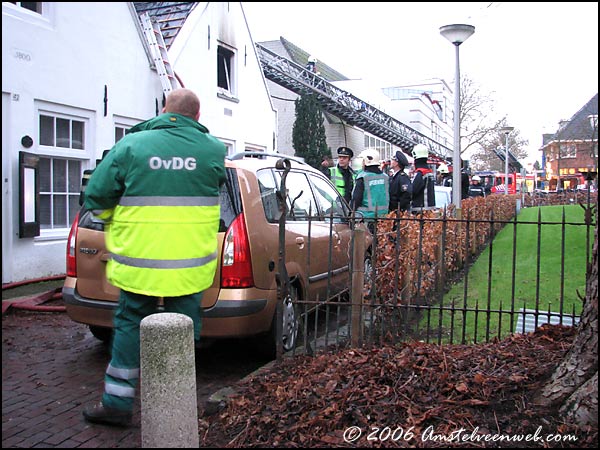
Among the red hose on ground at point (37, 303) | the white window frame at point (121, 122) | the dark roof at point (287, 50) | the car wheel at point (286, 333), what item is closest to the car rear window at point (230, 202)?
the car wheel at point (286, 333)

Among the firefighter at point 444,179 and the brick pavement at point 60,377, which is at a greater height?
the firefighter at point 444,179

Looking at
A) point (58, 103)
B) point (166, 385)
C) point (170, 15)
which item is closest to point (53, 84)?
point (58, 103)

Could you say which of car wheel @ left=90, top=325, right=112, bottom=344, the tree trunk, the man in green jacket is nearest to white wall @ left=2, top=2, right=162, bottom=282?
car wheel @ left=90, top=325, right=112, bottom=344

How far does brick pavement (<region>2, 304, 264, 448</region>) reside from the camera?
11.2 feet

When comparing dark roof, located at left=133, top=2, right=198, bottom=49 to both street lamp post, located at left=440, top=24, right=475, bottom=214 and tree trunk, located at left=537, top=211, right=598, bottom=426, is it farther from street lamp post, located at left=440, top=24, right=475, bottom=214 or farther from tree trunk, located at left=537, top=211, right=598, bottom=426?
tree trunk, located at left=537, top=211, right=598, bottom=426

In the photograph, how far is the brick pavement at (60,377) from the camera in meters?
3.41

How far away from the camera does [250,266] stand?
433 cm

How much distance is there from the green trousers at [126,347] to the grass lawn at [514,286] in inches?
82.6

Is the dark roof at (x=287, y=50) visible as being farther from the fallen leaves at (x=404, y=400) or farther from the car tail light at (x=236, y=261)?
the fallen leaves at (x=404, y=400)

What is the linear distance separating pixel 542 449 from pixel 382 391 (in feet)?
2.91

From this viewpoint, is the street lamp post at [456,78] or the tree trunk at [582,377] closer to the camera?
the tree trunk at [582,377]

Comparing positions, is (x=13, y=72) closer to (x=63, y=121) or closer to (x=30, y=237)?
(x=63, y=121)

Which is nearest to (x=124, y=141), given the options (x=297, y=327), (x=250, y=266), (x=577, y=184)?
(x=250, y=266)

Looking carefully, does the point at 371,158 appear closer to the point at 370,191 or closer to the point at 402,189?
the point at 370,191
